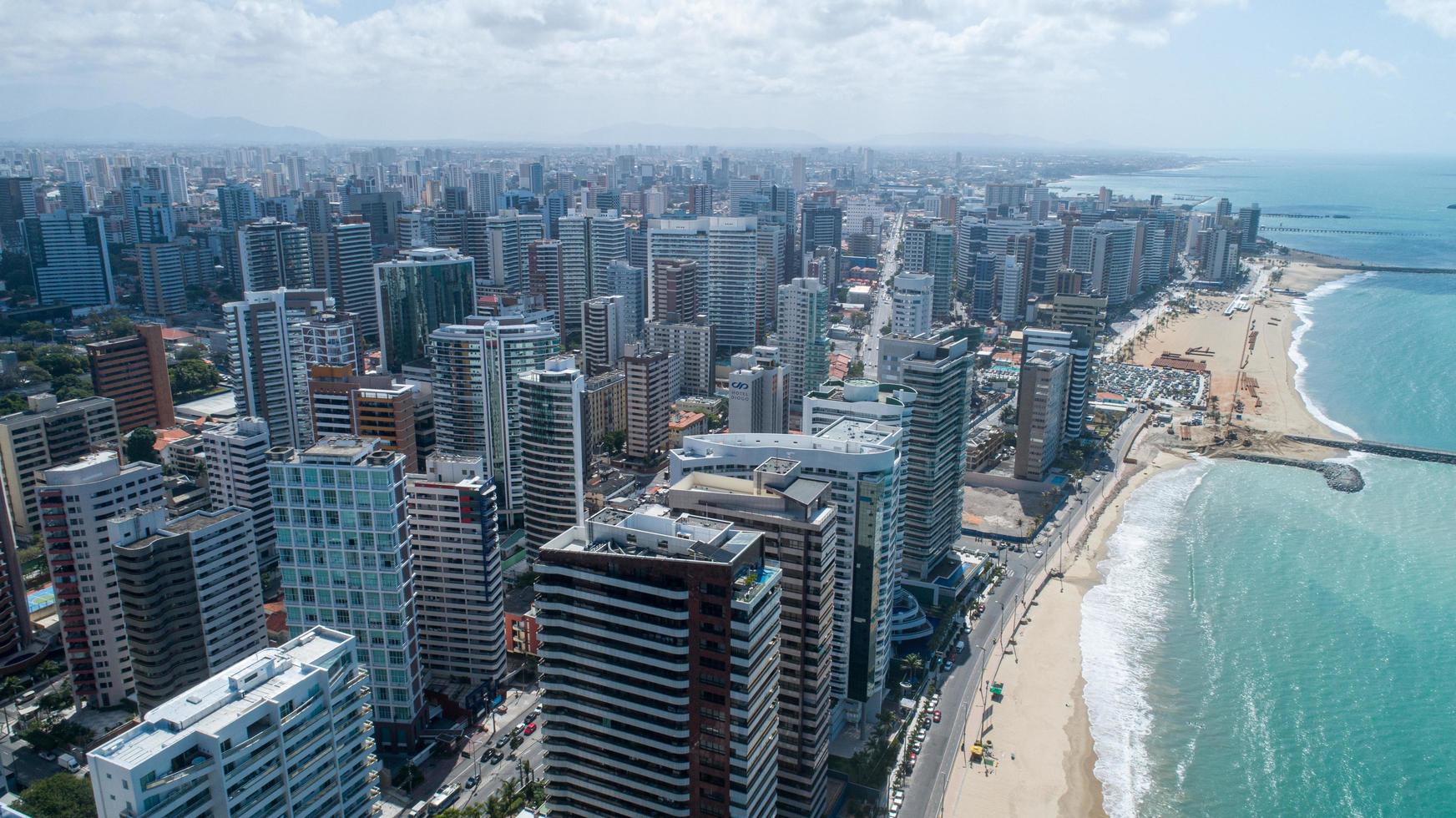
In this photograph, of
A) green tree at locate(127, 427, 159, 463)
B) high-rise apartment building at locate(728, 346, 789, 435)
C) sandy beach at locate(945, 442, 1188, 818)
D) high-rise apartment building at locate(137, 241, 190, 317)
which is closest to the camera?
sandy beach at locate(945, 442, 1188, 818)

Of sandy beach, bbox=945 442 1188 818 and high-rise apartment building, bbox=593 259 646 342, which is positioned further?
high-rise apartment building, bbox=593 259 646 342

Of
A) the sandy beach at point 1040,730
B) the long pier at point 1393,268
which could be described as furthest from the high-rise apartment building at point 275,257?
the long pier at point 1393,268

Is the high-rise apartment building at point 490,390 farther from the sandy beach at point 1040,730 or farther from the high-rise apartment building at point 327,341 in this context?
the sandy beach at point 1040,730

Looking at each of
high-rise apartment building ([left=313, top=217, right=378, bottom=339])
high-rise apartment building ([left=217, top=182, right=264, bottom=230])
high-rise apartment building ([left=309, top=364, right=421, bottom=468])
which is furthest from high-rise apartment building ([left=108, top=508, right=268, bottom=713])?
high-rise apartment building ([left=217, top=182, right=264, bottom=230])

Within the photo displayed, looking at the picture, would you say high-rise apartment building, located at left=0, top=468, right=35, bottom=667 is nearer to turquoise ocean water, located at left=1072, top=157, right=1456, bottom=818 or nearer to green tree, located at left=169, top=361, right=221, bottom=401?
green tree, located at left=169, top=361, right=221, bottom=401

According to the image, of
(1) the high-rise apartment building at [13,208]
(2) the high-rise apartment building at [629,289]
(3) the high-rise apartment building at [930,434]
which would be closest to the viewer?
(3) the high-rise apartment building at [930,434]

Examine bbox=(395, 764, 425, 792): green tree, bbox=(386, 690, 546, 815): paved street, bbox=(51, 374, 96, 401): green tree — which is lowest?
bbox=(386, 690, 546, 815): paved street

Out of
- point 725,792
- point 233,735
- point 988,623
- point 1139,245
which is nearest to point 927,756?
point 988,623
